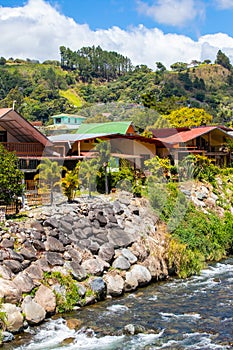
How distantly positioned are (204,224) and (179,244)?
536 cm

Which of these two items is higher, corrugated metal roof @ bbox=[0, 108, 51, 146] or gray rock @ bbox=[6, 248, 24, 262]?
corrugated metal roof @ bbox=[0, 108, 51, 146]

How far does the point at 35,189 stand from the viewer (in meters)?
30.6

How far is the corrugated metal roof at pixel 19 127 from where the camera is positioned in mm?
29609

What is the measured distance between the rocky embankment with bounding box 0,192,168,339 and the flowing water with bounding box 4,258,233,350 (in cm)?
69

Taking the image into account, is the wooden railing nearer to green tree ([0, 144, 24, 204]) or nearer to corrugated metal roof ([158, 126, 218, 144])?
green tree ([0, 144, 24, 204])

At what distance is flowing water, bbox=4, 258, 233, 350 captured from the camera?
15.4 meters

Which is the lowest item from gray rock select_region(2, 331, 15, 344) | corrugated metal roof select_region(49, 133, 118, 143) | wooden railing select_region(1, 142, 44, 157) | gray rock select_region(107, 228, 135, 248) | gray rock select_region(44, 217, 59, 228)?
gray rock select_region(2, 331, 15, 344)

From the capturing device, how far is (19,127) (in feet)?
102

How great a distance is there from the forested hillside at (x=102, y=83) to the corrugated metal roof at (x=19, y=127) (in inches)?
2368

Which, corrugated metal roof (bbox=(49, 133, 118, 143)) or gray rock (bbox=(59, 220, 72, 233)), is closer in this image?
gray rock (bbox=(59, 220, 72, 233))

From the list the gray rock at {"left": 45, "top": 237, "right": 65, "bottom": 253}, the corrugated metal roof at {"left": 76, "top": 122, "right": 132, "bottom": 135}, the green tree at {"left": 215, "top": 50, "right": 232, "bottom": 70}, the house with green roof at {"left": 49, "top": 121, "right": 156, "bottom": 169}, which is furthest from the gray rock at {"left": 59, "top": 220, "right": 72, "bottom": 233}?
the green tree at {"left": 215, "top": 50, "right": 232, "bottom": 70}

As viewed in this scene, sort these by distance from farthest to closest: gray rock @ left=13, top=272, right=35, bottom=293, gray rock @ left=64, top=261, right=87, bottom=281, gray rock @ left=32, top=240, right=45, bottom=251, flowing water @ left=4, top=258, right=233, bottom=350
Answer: gray rock @ left=32, top=240, right=45, bottom=251 < gray rock @ left=64, top=261, right=87, bottom=281 < gray rock @ left=13, top=272, right=35, bottom=293 < flowing water @ left=4, top=258, right=233, bottom=350

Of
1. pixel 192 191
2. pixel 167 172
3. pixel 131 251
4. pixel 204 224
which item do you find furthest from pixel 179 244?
pixel 167 172

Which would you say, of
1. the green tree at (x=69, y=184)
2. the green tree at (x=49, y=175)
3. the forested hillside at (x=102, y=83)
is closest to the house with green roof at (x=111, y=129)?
the green tree at (x=49, y=175)
